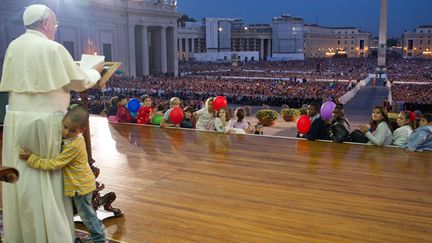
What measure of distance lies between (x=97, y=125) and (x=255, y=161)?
16.5 feet

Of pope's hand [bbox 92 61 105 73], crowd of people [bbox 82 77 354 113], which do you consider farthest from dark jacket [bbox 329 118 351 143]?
crowd of people [bbox 82 77 354 113]

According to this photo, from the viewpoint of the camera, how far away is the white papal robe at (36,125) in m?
2.85

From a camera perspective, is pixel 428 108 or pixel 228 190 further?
pixel 428 108

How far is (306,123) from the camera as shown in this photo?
8.11m

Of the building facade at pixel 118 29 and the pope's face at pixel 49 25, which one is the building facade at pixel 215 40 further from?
the pope's face at pixel 49 25

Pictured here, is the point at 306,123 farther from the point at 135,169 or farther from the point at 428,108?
the point at 428,108

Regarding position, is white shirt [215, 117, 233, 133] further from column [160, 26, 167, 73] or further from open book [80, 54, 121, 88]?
column [160, 26, 167, 73]

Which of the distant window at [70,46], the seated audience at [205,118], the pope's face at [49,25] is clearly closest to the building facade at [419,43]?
the distant window at [70,46]

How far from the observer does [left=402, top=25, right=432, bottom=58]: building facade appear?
13888 cm

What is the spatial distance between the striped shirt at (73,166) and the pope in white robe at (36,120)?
49 mm

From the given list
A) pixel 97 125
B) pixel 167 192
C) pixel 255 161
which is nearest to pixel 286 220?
pixel 167 192

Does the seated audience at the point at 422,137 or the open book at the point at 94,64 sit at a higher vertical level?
the open book at the point at 94,64

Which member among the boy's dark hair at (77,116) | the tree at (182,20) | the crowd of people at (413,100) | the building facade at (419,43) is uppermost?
the tree at (182,20)

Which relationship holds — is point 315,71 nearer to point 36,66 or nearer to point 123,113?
point 123,113
